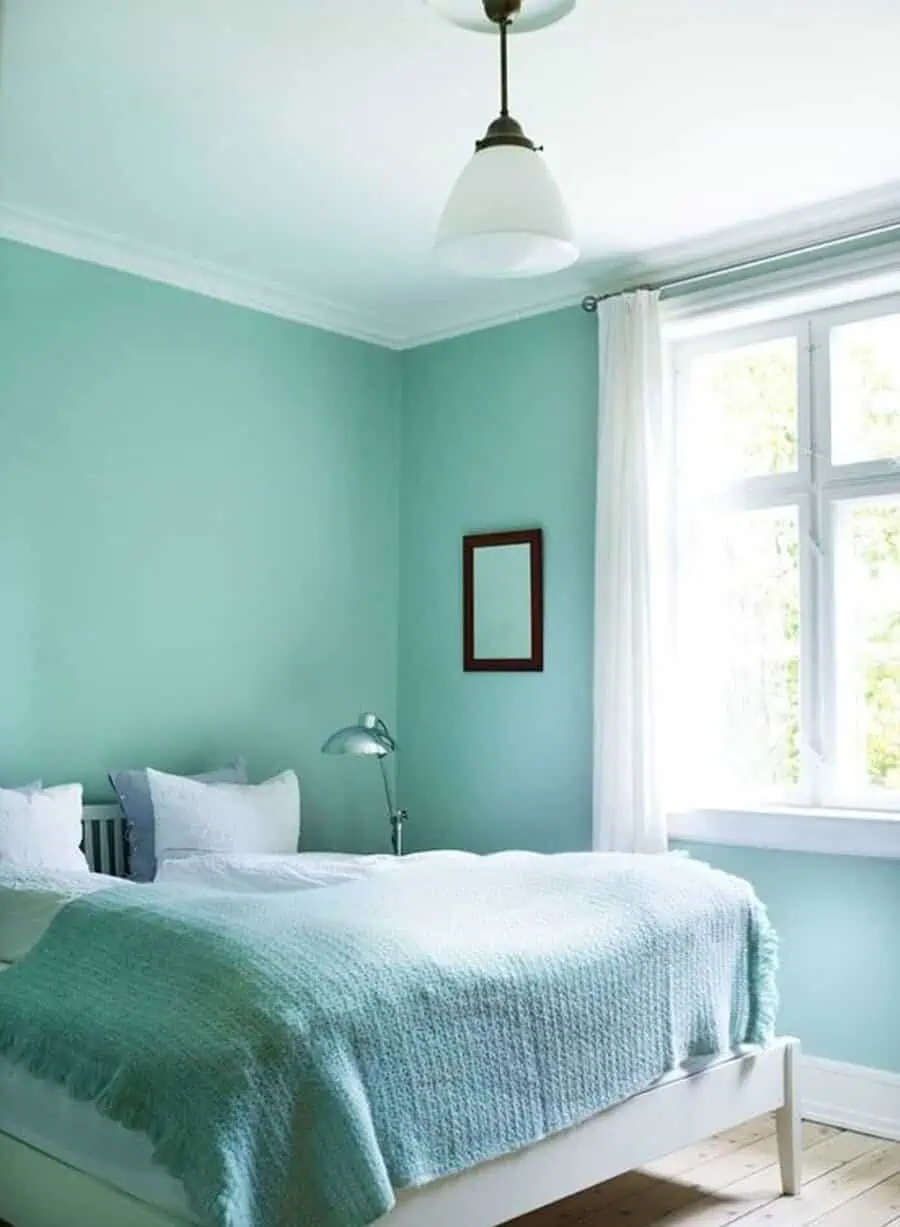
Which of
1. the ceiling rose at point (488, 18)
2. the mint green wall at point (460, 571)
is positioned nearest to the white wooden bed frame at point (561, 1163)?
the mint green wall at point (460, 571)

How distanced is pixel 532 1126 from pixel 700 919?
0.70 meters

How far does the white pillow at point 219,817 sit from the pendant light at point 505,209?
1902 mm

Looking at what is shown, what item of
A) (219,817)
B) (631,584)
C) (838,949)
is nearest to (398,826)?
(219,817)

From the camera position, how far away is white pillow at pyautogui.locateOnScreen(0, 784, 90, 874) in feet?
10.6

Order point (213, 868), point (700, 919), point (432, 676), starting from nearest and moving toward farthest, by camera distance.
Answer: point (700, 919) < point (213, 868) < point (432, 676)

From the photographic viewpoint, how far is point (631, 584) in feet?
13.1

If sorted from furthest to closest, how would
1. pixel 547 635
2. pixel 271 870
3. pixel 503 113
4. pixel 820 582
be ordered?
pixel 547 635 < pixel 820 582 < pixel 271 870 < pixel 503 113

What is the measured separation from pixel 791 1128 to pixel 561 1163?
862 mm

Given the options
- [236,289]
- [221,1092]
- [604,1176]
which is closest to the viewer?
[221,1092]

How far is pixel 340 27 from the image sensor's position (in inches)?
106

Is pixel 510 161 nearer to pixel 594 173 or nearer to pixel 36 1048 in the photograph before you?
pixel 594 173

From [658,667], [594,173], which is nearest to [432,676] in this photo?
[658,667]

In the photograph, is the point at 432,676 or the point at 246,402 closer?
the point at 246,402

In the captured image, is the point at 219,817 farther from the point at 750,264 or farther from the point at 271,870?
the point at 750,264
